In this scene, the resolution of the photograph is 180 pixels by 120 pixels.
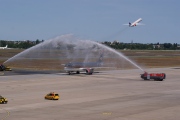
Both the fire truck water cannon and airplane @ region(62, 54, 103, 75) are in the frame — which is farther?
airplane @ region(62, 54, 103, 75)

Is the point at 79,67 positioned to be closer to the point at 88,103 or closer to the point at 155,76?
the point at 155,76

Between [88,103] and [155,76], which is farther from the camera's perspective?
[155,76]

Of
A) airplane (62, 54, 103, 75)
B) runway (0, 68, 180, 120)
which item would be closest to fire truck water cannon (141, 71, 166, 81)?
runway (0, 68, 180, 120)

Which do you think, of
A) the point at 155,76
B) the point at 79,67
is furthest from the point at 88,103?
the point at 79,67

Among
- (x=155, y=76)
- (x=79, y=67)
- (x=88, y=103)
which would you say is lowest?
(x=88, y=103)

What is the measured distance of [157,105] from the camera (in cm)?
4781

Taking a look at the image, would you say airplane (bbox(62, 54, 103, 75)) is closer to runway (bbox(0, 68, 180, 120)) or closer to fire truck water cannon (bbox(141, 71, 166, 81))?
fire truck water cannon (bbox(141, 71, 166, 81))

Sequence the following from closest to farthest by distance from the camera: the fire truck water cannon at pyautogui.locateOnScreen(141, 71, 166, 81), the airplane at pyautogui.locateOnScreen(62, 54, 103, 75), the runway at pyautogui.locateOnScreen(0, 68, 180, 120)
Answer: the runway at pyautogui.locateOnScreen(0, 68, 180, 120) < the fire truck water cannon at pyautogui.locateOnScreen(141, 71, 166, 81) < the airplane at pyautogui.locateOnScreen(62, 54, 103, 75)

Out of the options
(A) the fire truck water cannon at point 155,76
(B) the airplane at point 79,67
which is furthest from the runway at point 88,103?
(B) the airplane at point 79,67

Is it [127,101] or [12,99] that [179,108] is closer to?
[127,101]

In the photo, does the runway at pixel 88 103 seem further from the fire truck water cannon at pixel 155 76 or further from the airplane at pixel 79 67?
the airplane at pixel 79 67

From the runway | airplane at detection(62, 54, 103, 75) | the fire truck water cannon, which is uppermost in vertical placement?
airplane at detection(62, 54, 103, 75)

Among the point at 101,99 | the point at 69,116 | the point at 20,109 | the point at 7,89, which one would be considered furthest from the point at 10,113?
the point at 7,89

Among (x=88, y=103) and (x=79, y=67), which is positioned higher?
(x=79, y=67)
